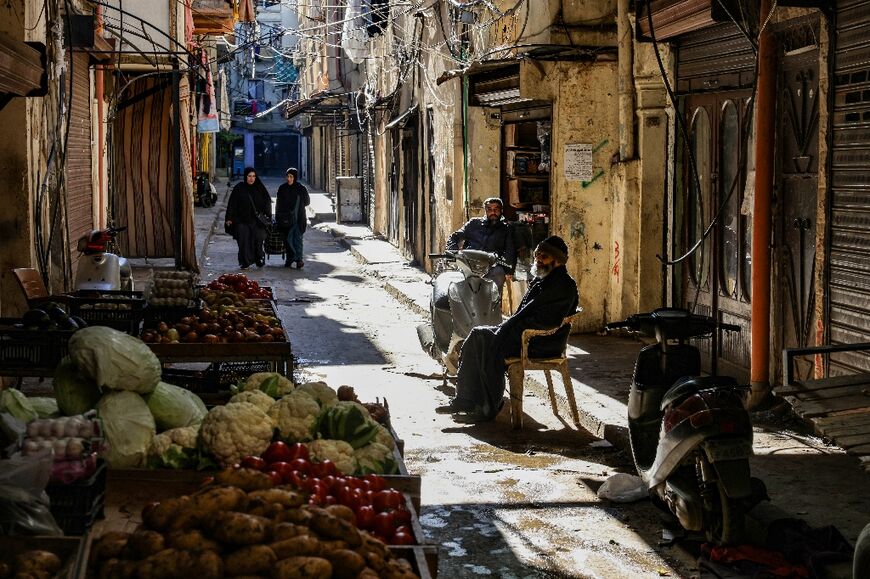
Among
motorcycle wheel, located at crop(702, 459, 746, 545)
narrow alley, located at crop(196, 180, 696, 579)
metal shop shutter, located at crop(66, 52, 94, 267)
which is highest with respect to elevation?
metal shop shutter, located at crop(66, 52, 94, 267)

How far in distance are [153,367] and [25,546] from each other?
161 cm

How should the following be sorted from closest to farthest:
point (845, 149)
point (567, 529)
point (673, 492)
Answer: point (673, 492) < point (567, 529) < point (845, 149)

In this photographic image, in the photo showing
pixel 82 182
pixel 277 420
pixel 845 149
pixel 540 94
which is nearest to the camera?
pixel 277 420

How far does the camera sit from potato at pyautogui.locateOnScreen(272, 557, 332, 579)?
3.03 m

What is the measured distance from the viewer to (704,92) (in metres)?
10.6

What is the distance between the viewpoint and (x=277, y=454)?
4277 mm

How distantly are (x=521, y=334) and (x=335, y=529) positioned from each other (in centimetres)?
582

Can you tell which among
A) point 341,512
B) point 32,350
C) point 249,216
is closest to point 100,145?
point 249,216

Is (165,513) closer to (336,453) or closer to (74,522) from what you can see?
(74,522)

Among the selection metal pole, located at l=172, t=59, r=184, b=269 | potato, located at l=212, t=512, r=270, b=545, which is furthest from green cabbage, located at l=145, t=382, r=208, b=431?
metal pole, located at l=172, t=59, r=184, b=269

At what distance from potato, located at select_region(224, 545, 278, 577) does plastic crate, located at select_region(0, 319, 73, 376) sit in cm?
413

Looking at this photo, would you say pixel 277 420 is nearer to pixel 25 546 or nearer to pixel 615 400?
pixel 25 546

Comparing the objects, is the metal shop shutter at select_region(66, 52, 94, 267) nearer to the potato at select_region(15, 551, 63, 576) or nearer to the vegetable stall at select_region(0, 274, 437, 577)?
the vegetable stall at select_region(0, 274, 437, 577)

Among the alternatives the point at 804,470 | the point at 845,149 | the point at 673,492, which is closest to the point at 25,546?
the point at 673,492
